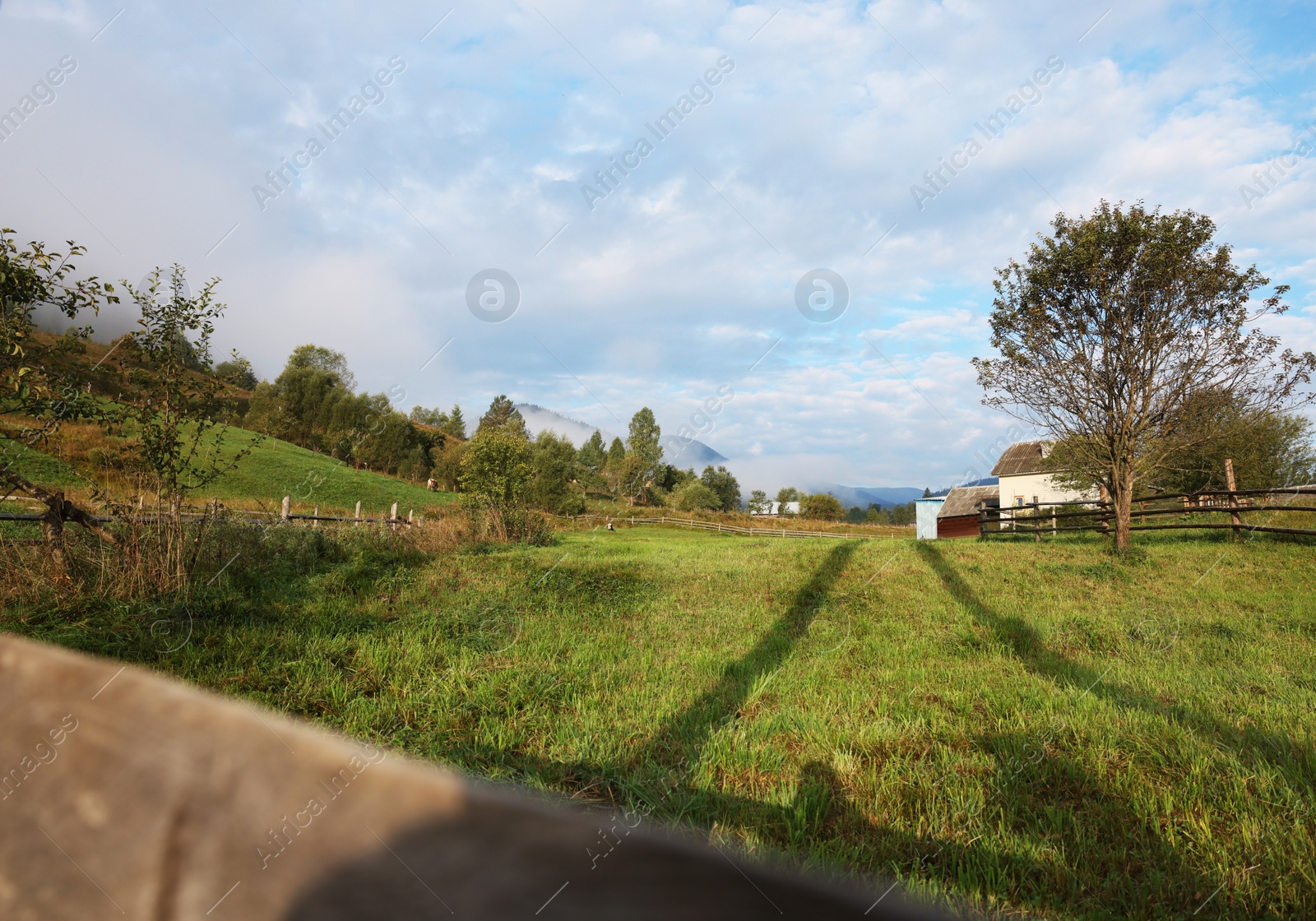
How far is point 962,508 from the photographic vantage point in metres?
45.2

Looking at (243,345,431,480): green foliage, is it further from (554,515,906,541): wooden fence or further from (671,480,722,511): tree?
(671,480,722,511): tree

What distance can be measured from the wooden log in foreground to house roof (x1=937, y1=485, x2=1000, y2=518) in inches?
1784

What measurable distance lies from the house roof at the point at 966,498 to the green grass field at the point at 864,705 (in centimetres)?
3799

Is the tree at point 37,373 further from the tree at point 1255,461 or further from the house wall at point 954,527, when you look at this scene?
the house wall at point 954,527

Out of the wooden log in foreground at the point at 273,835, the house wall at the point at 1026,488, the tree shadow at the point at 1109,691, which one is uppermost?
the house wall at the point at 1026,488

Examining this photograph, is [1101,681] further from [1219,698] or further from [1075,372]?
[1075,372]

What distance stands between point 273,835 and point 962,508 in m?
50.3

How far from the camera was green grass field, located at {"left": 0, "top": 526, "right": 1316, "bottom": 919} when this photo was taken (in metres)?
2.60

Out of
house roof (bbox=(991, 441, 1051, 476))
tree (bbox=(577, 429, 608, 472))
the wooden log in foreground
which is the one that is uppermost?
tree (bbox=(577, 429, 608, 472))

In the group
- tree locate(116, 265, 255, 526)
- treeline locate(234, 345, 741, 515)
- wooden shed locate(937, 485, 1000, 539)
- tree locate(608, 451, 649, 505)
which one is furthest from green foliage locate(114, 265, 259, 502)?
tree locate(608, 451, 649, 505)

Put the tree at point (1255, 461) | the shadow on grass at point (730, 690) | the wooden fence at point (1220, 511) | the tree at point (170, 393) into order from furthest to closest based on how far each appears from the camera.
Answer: the tree at point (1255, 461)
the wooden fence at point (1220, 511)
the tree at point (170, 393)
the shadow on grass at point (730, 690)

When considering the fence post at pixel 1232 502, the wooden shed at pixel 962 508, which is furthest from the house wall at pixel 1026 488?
the fence post at pixel 1232 502

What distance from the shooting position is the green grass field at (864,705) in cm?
260

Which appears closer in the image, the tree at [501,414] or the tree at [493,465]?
the tree at [493,465]
